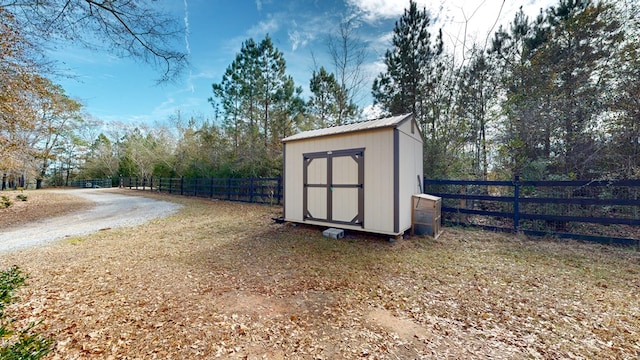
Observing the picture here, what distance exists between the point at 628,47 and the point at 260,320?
7.87 meters

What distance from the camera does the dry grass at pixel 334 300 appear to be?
182 centimetres

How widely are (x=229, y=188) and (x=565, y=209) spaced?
454 inches

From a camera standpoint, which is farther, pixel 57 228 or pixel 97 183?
pixel 97 183

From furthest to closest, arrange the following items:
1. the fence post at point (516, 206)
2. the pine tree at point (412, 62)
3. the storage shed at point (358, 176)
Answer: the pine tree at point (412, 62) → the fence post at point (516, 206) → the storage shed at point (358, 176)

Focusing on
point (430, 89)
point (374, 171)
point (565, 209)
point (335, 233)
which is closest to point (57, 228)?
point (335, 233)

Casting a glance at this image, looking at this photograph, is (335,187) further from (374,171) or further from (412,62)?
(412,62)

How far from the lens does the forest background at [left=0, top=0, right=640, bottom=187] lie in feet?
10.4

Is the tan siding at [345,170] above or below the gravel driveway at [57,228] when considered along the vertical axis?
above

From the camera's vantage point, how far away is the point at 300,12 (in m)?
8.03

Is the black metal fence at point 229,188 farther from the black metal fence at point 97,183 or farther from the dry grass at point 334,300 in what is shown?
the black metal fence at point 97,183

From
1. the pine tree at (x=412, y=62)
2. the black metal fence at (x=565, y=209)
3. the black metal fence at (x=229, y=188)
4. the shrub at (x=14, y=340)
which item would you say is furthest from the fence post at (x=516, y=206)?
the black metal fence at (x=229, y=188)

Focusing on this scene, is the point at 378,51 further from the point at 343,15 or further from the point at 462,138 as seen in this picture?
the point at 462,138

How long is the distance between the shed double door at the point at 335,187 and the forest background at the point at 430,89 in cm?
299

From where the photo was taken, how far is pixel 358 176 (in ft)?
15.8
